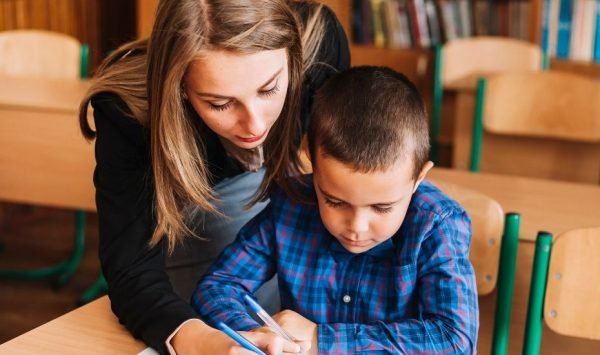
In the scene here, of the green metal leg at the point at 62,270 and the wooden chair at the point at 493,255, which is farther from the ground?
the wooden chair at the point at 493,255

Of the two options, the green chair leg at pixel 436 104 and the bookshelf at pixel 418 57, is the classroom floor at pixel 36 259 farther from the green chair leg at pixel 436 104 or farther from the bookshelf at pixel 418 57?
the bookshelf at pixel 418 57

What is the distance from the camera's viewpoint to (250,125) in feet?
3.84

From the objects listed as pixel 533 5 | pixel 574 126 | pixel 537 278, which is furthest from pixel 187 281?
pixel 533 5

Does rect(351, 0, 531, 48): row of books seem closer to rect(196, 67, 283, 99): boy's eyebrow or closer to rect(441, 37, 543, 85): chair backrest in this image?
rect(441, 37, 543, 85): chair backrest

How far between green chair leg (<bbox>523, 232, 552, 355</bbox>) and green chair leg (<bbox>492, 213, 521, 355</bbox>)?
0.06m

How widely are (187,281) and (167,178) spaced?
17.4 inches

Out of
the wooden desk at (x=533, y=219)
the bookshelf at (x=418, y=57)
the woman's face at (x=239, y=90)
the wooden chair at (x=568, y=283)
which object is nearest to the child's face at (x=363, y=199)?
the woman's face at (x=239, y=90)

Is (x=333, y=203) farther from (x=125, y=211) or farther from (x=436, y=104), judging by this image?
(x=436, y=104)

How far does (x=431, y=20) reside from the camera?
12.9ft

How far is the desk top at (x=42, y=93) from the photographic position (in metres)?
2.46

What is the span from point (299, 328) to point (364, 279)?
148 mm

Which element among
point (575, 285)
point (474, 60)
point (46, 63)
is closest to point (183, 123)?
point (575, 285)

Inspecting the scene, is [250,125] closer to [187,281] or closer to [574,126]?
[187,281]

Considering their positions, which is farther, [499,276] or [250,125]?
[499,276]
